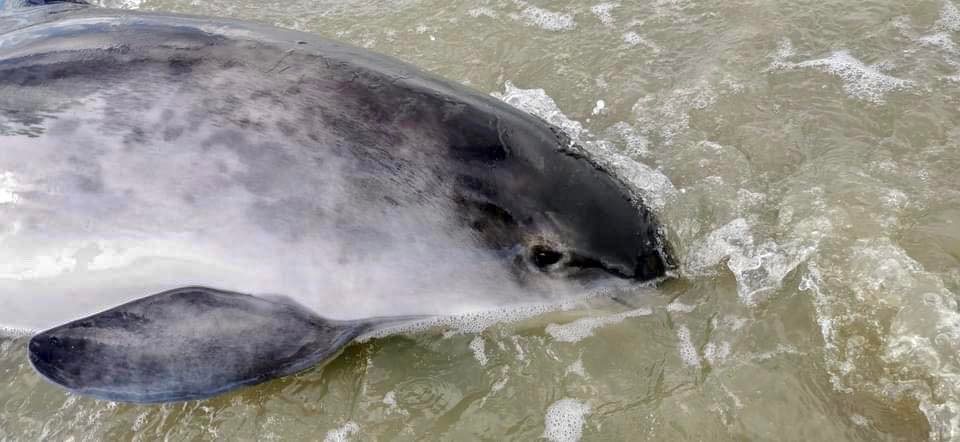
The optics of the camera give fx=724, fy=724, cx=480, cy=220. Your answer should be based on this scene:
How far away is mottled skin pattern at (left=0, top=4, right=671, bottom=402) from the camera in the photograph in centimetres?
334

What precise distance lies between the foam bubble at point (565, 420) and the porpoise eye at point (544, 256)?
69 cm

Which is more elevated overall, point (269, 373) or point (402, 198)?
point (402, 198)

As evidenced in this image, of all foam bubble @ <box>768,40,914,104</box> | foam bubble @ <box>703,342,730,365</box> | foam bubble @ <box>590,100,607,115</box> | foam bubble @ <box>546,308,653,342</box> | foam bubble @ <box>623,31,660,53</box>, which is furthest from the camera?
foam bubble @ <box>623,31,660,53</box>

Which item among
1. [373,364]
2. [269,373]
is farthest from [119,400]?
[373,364]

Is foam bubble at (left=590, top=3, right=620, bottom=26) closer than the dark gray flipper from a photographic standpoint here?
No

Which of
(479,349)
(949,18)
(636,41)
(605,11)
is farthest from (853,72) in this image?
(479,349)

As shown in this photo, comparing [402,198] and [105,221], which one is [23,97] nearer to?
[105,221]

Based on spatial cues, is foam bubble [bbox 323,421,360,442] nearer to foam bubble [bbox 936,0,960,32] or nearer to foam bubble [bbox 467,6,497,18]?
foam bubble [bbox 467,6,497,18]

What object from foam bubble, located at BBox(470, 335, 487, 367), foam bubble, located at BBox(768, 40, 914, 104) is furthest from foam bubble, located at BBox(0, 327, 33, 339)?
foam bubble, located at BBox(768, 40, 914, 104)

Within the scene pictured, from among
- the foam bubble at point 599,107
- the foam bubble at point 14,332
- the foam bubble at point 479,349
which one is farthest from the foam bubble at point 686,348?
the foam bubble at point 14,332

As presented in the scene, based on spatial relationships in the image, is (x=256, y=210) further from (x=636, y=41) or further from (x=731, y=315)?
(x=636, y=41)

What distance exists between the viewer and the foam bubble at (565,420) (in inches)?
129

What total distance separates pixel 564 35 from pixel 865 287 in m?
3.17

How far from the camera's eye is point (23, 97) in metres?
3.63
